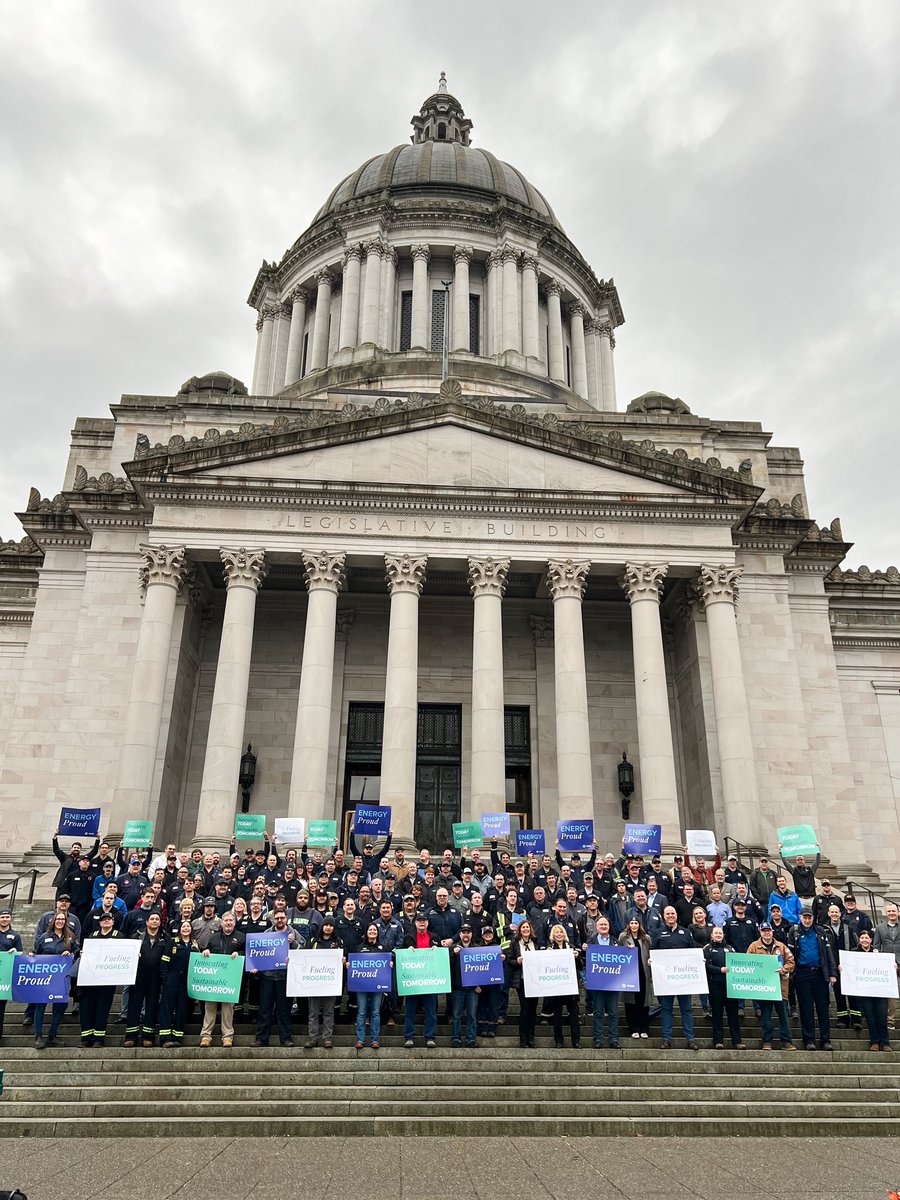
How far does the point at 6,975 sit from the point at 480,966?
6.52 meters

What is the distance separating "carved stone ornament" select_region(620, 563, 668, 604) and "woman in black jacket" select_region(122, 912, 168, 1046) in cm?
1647

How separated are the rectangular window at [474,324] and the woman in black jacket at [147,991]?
3339 centimetres

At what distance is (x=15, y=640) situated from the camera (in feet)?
101

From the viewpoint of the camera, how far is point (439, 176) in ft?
152

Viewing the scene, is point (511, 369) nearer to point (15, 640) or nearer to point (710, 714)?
point (710, 714)

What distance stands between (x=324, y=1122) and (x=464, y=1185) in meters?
2.46

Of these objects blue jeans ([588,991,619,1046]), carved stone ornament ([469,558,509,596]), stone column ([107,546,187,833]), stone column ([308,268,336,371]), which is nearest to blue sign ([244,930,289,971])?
blue jeans ([588,991,619,1046])

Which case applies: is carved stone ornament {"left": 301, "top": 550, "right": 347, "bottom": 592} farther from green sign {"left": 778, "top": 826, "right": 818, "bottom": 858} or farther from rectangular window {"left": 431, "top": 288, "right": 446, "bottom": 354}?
rectangular window {"left": 431, "top": 288, "right": 446, "bottom": 354}

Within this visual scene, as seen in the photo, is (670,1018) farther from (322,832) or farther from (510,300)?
(510,300)

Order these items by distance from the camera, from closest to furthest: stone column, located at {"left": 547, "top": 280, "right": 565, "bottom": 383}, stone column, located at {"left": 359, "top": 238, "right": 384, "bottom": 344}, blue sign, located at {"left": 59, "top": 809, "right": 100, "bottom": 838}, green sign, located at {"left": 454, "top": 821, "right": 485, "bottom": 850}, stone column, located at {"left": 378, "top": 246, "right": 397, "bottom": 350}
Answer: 1. blue sign, located at {"left": 59, "top": 809, "right": 100, "bottom": 838}
2. green sign, located at {"left": 454, "top": 821, "right": 485, "bottom": 850}
3. stone column, located at {"left": 359, "top": 238, "right": 384, "bottom": 344}
4. stone column, located at {"left": 378, "top": 246, "right": 397, "bottom": 350}
5. stone column, located at {"left": 547, "top": 280, "right": 565, "bottom": 383}

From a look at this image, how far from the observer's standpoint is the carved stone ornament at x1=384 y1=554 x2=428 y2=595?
25109 mm

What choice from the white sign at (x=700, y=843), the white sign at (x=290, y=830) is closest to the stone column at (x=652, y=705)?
the white sign at (x=700, y=843)

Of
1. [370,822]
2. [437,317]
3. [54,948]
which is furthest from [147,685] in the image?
[437,317]

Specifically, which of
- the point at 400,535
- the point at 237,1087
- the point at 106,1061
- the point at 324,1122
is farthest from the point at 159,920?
the point at 400,535
